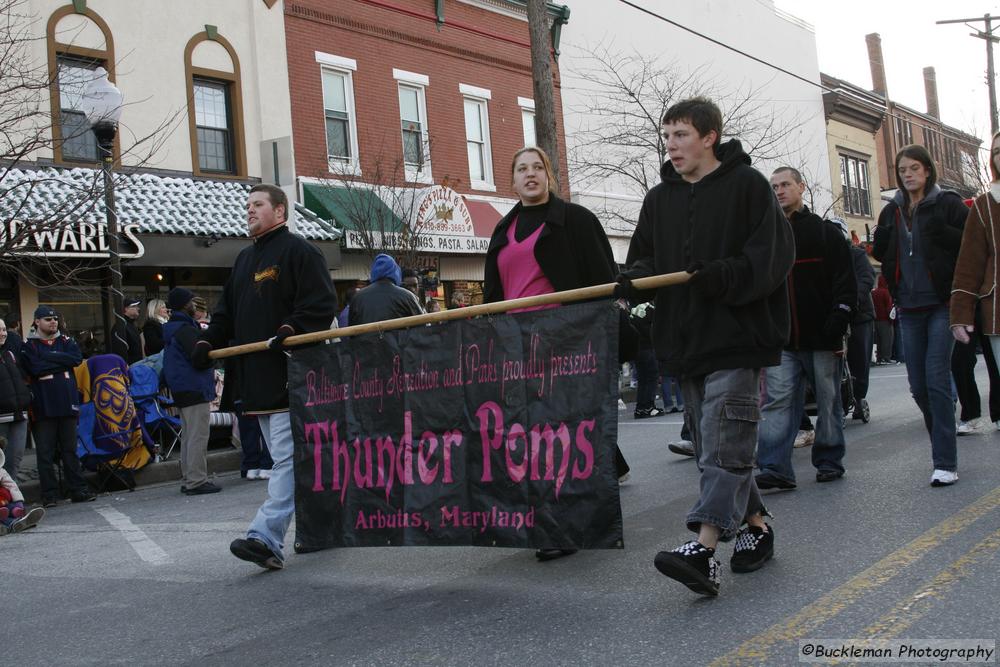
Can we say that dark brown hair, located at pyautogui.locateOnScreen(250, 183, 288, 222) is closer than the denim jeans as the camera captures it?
No

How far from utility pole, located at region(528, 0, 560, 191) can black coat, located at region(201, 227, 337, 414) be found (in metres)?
9.70

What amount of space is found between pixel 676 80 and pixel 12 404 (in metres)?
22.5

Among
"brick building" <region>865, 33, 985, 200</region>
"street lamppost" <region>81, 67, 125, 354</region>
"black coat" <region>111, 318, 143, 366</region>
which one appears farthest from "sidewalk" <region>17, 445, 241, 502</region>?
"brick building" <region>865, 33, 985, 200</region>

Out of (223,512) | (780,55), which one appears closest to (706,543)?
(223,512)

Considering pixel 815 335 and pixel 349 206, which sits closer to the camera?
pixel 815 335

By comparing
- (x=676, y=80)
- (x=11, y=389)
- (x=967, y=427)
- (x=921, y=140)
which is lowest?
(x=967, y=427)

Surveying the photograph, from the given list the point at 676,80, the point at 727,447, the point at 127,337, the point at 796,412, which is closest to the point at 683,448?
the point at 796,412

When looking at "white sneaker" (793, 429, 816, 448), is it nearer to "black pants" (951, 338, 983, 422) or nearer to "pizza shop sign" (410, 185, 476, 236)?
"black pants" (951, 338, 983, 422)

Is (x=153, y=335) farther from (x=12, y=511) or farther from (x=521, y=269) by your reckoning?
(x=521, y=269)

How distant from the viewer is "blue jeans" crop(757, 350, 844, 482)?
6.50 m

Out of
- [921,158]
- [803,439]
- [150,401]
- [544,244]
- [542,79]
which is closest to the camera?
[544,244]

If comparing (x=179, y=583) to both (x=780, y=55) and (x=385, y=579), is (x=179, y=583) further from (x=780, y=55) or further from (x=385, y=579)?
Result: (x=780, y=55)

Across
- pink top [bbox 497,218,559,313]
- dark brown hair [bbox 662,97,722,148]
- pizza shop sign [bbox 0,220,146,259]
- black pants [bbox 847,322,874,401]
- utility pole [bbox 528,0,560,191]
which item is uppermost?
utility pole [bbox 528,0,560,191]

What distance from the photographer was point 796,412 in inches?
261
